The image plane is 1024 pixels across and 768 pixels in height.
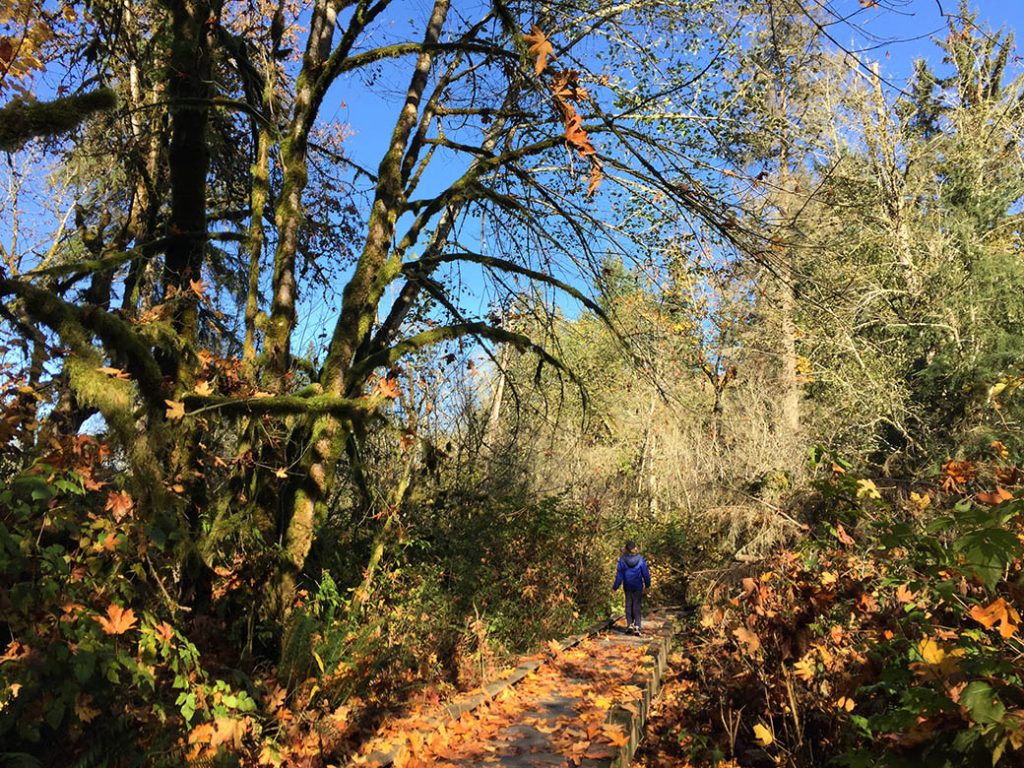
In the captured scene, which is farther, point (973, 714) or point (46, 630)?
point (46, 630)

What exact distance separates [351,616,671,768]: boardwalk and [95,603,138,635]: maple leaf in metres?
2.45

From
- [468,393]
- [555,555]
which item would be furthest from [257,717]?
[555,555]

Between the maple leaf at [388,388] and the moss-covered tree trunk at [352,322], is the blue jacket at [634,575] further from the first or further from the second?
the maple leaf at [388,388]

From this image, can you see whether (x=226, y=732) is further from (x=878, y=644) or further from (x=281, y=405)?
(x=878, y=644)

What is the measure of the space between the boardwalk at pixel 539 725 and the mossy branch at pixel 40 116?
193 inches

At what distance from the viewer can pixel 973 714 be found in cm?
227

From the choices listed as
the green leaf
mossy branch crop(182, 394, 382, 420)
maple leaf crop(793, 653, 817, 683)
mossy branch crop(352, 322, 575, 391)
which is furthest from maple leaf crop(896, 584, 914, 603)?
mossy branch crop(182, 394, 382, 420)

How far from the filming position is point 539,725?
23.0 feet

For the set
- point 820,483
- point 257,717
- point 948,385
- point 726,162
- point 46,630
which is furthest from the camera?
point 948,385

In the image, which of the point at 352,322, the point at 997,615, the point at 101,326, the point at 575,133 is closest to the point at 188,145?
the point at 352,322

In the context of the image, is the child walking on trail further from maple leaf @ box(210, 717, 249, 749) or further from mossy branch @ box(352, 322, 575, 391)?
maple leaf @ box(210, 717, 249, 749)

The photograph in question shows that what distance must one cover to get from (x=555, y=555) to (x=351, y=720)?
26.4 feet

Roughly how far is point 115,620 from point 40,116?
2817 millimetres

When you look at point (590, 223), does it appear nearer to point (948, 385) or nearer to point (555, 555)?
point (555, 555)
